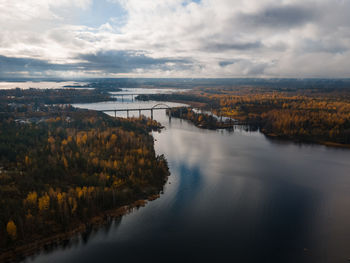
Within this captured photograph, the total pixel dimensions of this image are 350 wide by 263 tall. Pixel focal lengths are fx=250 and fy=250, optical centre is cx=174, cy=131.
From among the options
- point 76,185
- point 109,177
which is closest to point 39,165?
point 76,185

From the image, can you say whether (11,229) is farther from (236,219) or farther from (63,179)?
(236,219)

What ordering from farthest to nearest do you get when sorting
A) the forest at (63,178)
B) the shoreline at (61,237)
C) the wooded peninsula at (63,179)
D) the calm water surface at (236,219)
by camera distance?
the forest at (63,178) → the wooded peninsula at (63,179) → the calm water surface at (236,219) → the shoreline at (61,237)

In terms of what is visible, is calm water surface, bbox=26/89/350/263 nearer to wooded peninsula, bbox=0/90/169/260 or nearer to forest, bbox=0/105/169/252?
wooded peninsula, bbox=0/90/169/260

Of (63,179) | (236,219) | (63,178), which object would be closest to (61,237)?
(63,179)

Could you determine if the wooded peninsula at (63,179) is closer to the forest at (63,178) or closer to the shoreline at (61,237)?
the forest at (63,178)

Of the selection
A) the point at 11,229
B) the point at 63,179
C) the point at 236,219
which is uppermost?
the point at 63,179

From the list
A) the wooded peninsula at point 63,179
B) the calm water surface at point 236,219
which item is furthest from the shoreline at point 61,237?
the calm water surface at point 236,219
